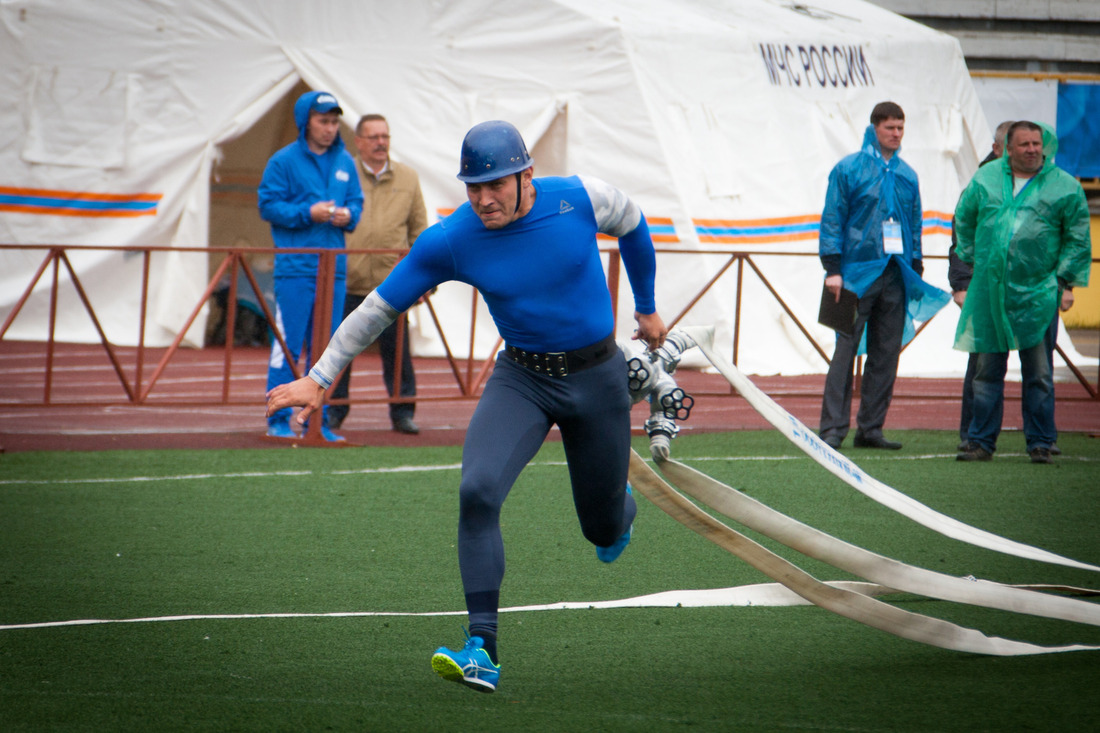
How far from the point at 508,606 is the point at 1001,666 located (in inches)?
76.7

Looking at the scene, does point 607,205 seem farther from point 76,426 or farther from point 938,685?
point 76,426

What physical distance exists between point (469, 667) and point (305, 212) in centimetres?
625

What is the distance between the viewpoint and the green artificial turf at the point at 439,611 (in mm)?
4164

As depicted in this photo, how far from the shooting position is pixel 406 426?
34.8 feet

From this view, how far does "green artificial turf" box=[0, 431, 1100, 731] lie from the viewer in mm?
4164

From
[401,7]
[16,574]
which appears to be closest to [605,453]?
[16,574]

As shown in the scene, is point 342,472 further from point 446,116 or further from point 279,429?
point 446,116

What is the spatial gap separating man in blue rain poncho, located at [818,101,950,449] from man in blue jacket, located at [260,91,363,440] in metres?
3.55

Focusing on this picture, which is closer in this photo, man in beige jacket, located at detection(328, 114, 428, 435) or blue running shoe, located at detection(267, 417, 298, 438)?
blue running shoe, located at detection(267, 417, 298, 438)

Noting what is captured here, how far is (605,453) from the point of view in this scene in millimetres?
4844

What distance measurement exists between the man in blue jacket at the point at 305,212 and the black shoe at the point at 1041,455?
498 cm

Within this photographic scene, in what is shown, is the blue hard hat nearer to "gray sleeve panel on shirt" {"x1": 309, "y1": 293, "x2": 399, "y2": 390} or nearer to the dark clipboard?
"gray sleeve panel on shirt" {"x1": 309, "y1": 293, "x2": 399, "y2": 390}

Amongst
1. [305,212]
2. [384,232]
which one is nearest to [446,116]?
[384,232]

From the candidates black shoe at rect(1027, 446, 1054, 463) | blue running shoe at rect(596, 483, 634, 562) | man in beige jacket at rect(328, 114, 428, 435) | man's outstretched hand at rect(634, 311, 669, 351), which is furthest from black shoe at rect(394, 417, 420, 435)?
man's outstretched hand at rect(634, 311, 669, 351)
